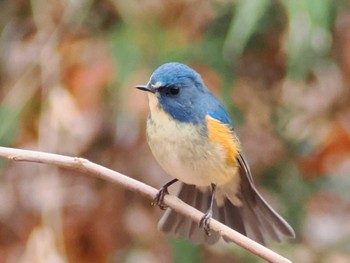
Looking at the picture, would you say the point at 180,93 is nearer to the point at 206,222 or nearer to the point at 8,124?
the point at 206,222

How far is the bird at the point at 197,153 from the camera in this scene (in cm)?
235

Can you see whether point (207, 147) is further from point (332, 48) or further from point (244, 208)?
point (332, 48)

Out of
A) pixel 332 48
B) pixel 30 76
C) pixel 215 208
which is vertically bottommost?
pixel 215 208

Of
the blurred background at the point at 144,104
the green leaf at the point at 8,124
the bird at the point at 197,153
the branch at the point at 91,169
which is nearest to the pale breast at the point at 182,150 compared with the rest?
the bird at the point at 197,153

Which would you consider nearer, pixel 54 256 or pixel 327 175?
pixel 54 256

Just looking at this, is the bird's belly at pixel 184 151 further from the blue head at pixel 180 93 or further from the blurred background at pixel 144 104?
the blurred background at pixel 144 104

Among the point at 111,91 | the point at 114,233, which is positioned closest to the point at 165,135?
the point at 111,91

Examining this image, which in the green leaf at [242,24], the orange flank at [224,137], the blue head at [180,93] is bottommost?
the orange flank at [224,137]

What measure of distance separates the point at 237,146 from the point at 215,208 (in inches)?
11.8

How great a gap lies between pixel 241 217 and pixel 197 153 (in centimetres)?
45

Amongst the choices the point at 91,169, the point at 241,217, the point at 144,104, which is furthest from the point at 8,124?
the point at 91,169

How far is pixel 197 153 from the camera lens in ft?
7.89

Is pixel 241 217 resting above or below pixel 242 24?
below

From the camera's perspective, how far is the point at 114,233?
3664mm
